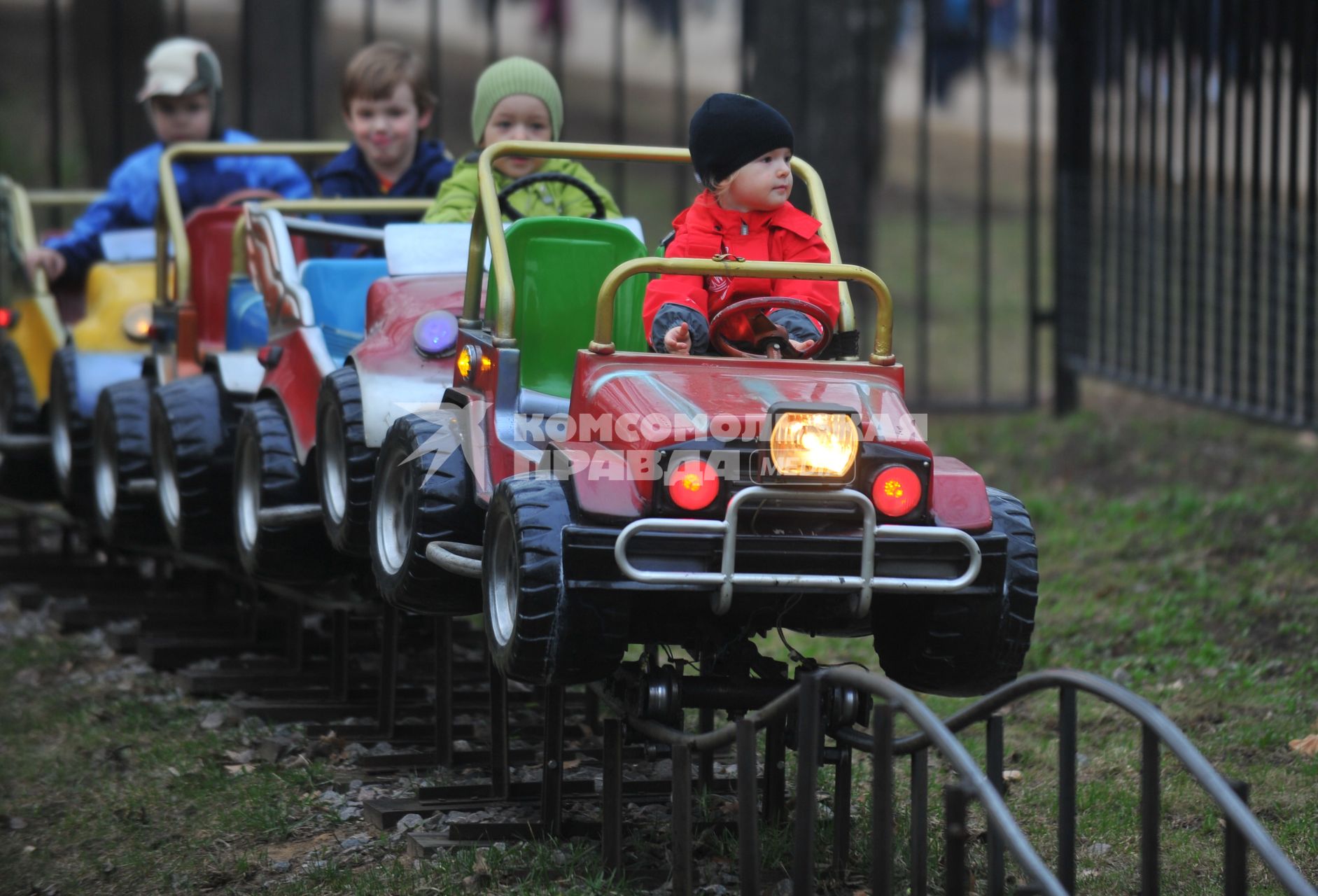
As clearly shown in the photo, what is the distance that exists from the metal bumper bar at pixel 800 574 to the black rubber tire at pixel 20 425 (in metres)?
4.75

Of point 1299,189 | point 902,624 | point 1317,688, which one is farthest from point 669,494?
point 1299,189

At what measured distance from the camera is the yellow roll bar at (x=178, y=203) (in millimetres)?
6934

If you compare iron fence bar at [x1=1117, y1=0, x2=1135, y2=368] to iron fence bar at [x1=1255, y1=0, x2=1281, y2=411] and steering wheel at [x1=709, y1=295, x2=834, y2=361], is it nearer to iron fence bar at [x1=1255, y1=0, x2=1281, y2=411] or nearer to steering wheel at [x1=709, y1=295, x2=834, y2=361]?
iron fence bar at [x1=1255, y1=0, x2=1281, y2=411]

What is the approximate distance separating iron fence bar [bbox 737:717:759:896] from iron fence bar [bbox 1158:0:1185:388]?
746 centimetres

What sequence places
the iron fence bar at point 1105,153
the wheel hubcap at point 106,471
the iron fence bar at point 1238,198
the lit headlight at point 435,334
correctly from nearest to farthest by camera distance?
the lit headlight at point 435,334, the wheel hubcap at point 106,471, the iron fence bar at point 1238,198, the iron fence bar at point 1105,153

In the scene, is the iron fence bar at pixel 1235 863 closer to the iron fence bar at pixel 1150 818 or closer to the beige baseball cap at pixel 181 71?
the iron fence bar at pixel 1150 818

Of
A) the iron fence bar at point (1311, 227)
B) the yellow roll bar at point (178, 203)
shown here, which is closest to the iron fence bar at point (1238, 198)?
the iron fence bar at point (1311, 227)

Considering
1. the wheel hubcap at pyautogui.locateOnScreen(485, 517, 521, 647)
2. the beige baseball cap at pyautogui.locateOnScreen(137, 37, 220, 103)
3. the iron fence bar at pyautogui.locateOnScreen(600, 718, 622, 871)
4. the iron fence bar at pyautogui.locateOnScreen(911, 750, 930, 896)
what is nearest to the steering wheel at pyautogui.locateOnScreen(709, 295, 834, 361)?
the wheel hubcap at pyautogui.locateOnScreen(485, 517, 521, 647)

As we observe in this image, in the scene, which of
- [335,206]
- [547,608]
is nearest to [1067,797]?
[547,608]

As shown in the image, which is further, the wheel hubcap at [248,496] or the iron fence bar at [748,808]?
the wheel hubcap at [248,496]

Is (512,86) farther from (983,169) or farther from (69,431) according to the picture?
(983,169)

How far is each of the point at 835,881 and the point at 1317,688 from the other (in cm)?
251

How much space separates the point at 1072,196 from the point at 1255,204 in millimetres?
1958

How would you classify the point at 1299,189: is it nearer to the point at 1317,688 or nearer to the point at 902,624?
the point at 1317,688
